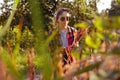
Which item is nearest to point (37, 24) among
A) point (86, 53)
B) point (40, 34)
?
point (40, 34)

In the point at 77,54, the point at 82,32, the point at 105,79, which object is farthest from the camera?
the point at 82,32

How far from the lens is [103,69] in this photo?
0.34 metres

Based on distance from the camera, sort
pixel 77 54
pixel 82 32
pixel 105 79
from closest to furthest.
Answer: pixel 105 79
pixel 77 54
pixel 82 32

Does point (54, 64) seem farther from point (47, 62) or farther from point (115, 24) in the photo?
point (115, 24)

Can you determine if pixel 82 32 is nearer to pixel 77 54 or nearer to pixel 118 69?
pixel 77 54

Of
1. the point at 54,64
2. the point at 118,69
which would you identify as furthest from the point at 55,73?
the point at 118,69

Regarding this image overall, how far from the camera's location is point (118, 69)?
346mm

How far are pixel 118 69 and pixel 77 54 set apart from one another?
0.19 metres

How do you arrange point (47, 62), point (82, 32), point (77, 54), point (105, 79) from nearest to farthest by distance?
point (105, 79) → point (47, 62) → point (77, 54) → point (82, 32)

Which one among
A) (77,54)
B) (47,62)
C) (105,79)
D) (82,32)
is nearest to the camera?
(105,79)

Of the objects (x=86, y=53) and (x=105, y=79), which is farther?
(x=86, y=53)

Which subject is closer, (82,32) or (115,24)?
(115,24)

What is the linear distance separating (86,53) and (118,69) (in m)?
0.21

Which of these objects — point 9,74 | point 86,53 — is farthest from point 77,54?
point 9,74
